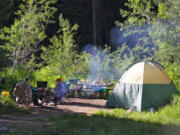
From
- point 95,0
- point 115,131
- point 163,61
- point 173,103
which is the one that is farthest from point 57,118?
point 95,0

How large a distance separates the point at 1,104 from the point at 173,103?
499 centimetres

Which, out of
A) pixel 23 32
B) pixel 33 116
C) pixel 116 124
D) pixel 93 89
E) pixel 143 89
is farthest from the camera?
pixel 23 32

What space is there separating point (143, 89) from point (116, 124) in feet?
8.67

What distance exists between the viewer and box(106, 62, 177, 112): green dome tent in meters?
9.06

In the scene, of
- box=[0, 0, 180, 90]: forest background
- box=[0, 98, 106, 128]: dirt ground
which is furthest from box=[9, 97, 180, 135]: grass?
box=[0, 0, 180, 90]: forest background

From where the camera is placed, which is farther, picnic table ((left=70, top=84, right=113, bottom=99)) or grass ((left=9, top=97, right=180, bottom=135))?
picnic table ((left=70, top=84, right=113, bottom=99))

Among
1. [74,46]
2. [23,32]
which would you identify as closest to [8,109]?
[23,32]

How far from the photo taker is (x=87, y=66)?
16016 mm

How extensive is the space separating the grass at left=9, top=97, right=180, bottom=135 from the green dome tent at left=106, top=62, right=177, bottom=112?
85cm

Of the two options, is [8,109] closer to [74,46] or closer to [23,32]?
[23,32]

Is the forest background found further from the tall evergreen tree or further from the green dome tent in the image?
the green dome tent

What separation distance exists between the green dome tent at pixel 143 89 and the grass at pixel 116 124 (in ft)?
2.78

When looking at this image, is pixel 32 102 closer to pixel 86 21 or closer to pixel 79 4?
pixel 79 4

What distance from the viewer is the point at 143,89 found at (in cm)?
906
